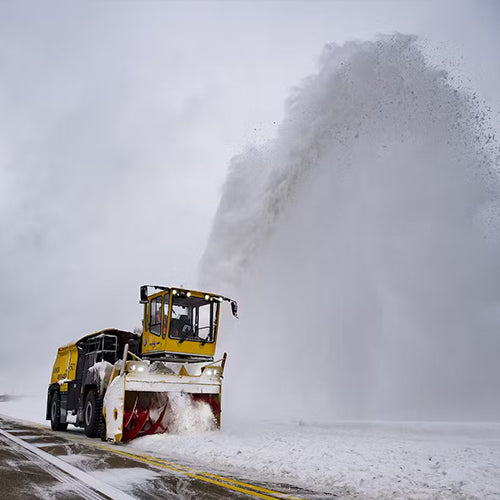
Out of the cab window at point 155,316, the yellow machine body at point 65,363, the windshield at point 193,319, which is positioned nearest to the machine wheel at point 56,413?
the yellow machine body at point 65,363

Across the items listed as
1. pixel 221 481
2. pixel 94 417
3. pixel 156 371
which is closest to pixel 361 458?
pixel 221 481

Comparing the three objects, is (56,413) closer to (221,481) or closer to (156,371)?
(156,371)

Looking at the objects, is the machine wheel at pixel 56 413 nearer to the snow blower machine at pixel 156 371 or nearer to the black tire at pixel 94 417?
the snow blower machine at pixel 156 371

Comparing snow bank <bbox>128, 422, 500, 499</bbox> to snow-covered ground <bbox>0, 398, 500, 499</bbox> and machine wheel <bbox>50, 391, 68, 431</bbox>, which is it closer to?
snow-covered ground <bbox>0, 398, 500, 499</bbox>

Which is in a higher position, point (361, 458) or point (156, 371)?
point (156, 371)

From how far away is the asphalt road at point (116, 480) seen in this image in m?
5.35

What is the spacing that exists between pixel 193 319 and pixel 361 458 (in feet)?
21.7

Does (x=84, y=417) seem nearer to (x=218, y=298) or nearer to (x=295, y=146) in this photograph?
(x=218, y=298)

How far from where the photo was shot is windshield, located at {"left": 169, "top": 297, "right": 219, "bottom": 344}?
41.2 feet

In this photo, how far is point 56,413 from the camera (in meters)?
16.2

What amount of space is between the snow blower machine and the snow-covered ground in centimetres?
70

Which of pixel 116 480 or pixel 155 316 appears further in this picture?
pixel 155 316

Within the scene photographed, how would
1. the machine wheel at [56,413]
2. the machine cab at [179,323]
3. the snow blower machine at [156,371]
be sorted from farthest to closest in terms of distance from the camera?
the machine wheel at [56,413] → the machine cab at [179,323] → the snow blower machine at [156,371]

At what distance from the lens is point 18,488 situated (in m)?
5.63
